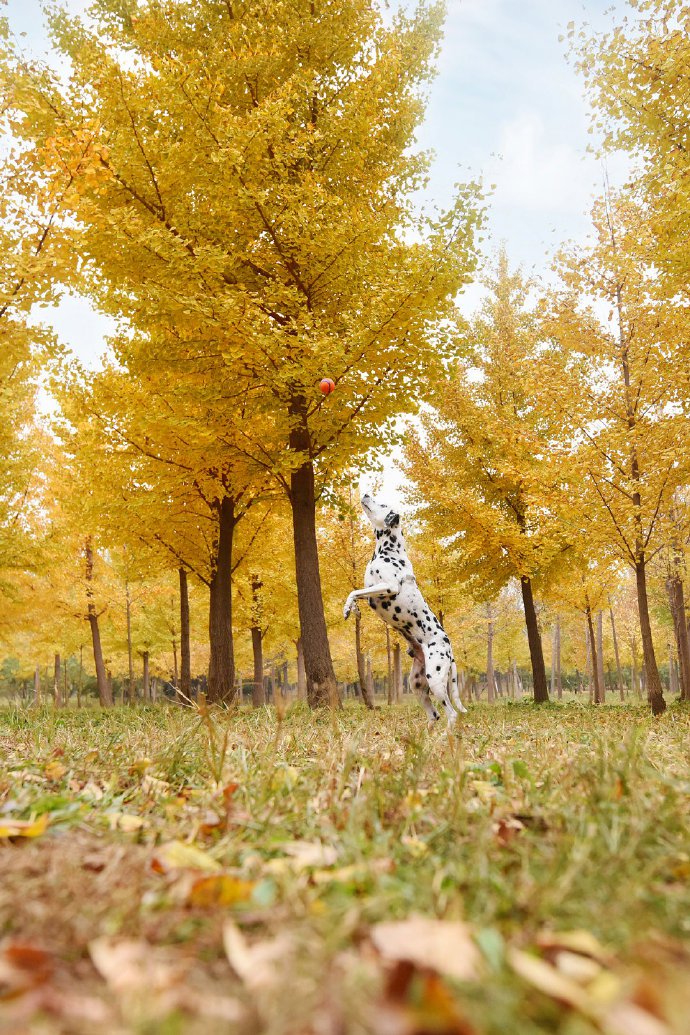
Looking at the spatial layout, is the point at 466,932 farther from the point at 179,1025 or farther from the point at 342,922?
the point at 179,1025

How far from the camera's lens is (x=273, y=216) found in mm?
8047

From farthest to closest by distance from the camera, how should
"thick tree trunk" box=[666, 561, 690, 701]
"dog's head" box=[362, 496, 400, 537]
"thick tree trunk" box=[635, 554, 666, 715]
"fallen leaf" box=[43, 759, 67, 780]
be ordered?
"thick tree trunk" box=[666, 561, 690, 701]
"thick tree trunk" box=[635, 554, 666, 715]
"dog's head" box=[362, 496, 400, 537]
"fallen leaf" box=[43, 759, 67, 780]

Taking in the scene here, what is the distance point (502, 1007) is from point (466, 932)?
0.23 metres

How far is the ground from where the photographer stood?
92cm

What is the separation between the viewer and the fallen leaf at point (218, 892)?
140 centimetres

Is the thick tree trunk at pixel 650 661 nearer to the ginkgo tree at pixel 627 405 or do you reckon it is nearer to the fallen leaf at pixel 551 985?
the ginkgo tree at pixel 627 405

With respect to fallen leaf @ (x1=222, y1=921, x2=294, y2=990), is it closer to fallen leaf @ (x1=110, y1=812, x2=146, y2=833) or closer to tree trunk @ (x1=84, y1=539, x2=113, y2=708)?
fallen leaf @ (x1=110, y1=812, x2=146, y2=833)

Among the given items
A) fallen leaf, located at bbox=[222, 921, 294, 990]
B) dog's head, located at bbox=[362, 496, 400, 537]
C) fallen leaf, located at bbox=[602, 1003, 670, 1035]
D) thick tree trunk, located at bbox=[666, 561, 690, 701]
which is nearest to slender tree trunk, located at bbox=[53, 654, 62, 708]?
dog's head, located at bbox=[362, 496, 400, 537]

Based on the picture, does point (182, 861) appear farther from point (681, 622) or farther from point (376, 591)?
point (681, 622)

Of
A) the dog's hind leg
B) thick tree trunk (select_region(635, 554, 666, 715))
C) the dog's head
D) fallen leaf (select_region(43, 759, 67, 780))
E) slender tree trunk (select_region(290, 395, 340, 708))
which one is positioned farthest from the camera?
thick tree trunk (select_region(635, 554, 666, 715))

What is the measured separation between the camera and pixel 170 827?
6.63 ft

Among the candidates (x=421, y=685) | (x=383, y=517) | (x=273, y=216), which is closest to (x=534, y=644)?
(x=421, y=685)

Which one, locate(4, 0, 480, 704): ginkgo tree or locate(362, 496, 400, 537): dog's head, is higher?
locate(4, 0, 480, 704): ginkgo tree

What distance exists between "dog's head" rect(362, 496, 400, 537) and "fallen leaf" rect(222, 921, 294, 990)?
5.49 m
